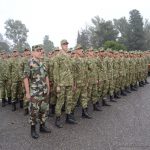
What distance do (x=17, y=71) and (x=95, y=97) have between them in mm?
2582

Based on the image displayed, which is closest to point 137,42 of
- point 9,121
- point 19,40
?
point 19,40

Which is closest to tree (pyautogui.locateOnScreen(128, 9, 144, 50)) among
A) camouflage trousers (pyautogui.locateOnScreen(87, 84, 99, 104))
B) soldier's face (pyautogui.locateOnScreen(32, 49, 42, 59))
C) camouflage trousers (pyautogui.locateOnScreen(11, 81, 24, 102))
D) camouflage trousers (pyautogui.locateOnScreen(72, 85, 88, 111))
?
camouflage trousers (pyautogui.locateOnScreen(11, 81, 24, 102))

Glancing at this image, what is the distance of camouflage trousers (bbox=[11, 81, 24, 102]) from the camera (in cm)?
1120

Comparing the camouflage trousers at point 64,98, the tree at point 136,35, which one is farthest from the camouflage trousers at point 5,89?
the tree at point 136,35

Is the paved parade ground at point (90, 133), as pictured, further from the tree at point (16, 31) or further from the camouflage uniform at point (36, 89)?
the tree at point (16, 31)

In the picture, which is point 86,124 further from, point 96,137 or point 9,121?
point 9,121

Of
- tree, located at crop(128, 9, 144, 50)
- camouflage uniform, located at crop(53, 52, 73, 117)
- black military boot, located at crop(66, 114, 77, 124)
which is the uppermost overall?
tree, located at crop(128, 9, 144, 50)

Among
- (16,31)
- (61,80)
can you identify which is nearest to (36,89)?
(61,80)

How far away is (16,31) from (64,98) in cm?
8781

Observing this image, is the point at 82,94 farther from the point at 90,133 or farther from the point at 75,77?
the point at 90,133

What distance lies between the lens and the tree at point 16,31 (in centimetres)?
9250

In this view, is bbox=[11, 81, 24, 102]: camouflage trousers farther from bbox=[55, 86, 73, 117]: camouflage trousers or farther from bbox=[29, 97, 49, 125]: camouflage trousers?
bbox=[29, 97, 49, 125]: camouflage trousers

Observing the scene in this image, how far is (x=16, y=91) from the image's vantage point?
11305 mm

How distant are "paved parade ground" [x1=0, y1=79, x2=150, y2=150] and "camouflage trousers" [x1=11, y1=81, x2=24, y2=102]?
653 millimetres
